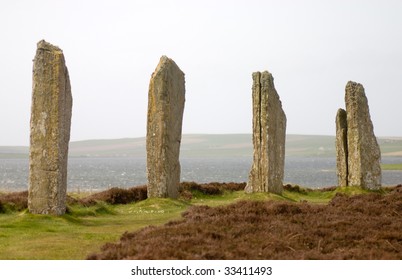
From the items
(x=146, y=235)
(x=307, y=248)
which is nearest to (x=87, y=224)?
(x=146, y=235)

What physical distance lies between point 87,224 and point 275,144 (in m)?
11.6

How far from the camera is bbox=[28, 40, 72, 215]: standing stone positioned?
18062mm

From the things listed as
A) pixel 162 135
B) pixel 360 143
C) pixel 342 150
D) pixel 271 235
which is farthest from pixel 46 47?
pixel 342 150

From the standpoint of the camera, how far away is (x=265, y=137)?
86.5ft

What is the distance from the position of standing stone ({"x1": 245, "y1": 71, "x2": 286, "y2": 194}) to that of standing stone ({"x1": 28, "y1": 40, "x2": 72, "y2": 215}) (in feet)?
35.4

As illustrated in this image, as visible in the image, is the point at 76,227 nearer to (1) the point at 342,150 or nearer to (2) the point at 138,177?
(1) the point at 342,150

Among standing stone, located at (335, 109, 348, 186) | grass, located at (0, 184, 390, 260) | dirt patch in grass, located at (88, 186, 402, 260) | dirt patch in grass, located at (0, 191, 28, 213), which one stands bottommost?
grass, located at (0, 184, 390, 260)

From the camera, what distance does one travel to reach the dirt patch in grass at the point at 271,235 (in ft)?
A: 35.7

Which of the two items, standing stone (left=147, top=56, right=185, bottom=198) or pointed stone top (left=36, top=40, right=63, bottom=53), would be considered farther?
standing stone (left=147, top=56, right=185, bottom=198)

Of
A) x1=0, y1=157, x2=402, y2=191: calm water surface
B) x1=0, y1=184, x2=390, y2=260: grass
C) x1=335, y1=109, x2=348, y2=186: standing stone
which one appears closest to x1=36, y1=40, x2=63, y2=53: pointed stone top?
x1=0, y1=184, x2=390, y2=260: grass

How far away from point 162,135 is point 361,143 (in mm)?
10642

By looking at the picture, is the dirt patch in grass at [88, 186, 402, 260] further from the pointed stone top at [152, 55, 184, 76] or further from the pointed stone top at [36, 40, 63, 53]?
the pointed stone top at [152, 55, 184, 76]

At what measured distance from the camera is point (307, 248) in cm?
1187
